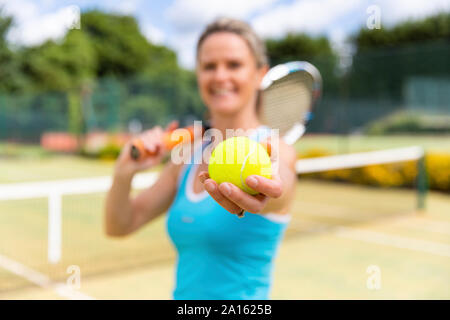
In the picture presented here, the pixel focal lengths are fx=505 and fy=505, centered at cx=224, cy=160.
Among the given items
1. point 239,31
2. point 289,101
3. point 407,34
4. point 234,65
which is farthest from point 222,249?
point 407,34

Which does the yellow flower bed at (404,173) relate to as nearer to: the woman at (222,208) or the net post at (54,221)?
the net post at (54,221)

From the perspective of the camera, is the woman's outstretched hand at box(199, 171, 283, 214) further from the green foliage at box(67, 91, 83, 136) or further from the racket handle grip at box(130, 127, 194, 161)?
the green foliage at box(67, 91, 83, 136)

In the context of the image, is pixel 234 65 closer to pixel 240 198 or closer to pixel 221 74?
pixel 221 74

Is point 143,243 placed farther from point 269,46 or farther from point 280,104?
point 269,46

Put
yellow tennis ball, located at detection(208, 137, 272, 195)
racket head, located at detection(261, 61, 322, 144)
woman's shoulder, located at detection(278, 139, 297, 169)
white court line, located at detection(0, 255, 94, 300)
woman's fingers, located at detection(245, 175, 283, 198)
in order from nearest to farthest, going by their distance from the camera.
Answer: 1. woman's fingers, located at detection(245, 175, 283, 198)
2. yellow tennis ball, located at detection(208, 137, 272, 195)
3. woman's shoulder, located at detection(278, 139, 297, 169)
4. racket head, located at detection(261, 61, 322, 144)
5. white court line, located at detection(0, 255, 94, 300)

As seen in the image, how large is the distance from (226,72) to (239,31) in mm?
144

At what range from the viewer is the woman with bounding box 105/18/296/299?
1414 mm

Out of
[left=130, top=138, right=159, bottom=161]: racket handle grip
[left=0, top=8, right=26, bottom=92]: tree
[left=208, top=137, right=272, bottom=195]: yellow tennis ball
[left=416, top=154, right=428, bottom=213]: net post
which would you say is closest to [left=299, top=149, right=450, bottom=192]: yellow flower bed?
[left=416, top=154, right=428, bottom=213]: net post

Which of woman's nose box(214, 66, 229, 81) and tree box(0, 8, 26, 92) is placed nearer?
woman's nose box(214, 66, 229, 81)

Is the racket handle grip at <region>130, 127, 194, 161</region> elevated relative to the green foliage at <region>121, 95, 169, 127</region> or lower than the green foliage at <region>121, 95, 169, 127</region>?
lower

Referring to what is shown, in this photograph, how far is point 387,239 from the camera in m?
6.02

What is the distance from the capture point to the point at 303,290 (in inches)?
→ 166

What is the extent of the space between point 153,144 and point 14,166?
17474mm

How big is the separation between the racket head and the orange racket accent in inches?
18.7
